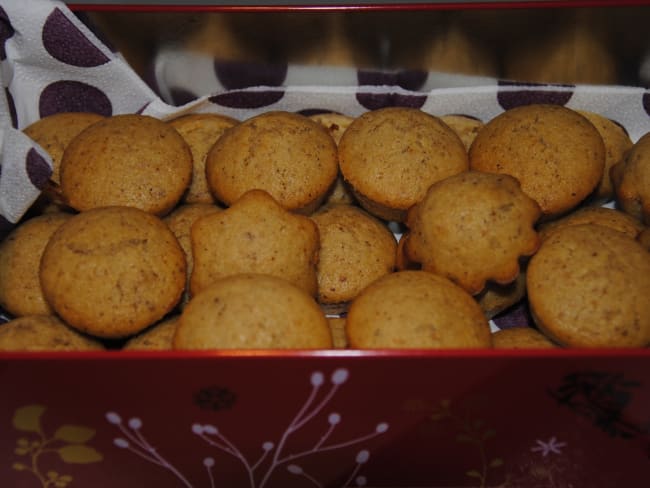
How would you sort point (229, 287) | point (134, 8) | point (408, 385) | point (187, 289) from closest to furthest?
1. point (408, 385)
2. point (229, 287)
3. point (187, 289)
4. point (134, 8)

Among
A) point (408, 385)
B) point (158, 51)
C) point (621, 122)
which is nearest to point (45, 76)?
point (158, 51)

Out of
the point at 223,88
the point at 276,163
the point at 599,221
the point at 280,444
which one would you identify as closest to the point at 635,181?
the point at 599,221

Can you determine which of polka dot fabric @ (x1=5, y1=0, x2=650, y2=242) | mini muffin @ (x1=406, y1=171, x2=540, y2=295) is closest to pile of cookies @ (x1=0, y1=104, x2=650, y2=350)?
mini muffin @ (x1=406, y1=171, x2=540, y2=295)

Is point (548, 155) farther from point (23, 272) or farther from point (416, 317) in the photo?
point (23, 272)

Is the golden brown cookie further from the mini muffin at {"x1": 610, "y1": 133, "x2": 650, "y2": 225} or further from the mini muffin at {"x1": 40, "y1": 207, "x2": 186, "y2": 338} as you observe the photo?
the mini muffin at {"x1": 610, "y1": 133, "x2": 650, "y2": 225}

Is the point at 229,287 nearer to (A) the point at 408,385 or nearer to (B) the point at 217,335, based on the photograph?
(B) the point at 217,335

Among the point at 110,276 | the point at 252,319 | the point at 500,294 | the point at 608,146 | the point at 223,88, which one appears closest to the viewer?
the point at 252,319
